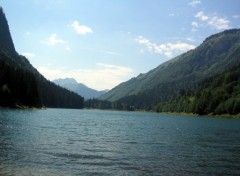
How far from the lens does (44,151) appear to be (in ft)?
157

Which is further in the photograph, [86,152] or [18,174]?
[86,152]

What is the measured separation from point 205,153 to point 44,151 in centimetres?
2525

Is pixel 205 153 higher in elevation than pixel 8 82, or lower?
lower

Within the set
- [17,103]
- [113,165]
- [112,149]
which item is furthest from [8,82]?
[113,165]

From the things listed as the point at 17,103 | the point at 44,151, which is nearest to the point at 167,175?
the point at 44,151

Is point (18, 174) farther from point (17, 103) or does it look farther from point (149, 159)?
point (17, 103)

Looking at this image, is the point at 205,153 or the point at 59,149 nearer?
the point at 59,149

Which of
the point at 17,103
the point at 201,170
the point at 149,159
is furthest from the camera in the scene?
the point at 17,103

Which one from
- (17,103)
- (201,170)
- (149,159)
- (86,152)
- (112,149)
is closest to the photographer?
(201,170)

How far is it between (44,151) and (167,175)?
63.0ft

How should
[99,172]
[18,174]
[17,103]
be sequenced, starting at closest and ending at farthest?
1. [18,174]
2. [99,172]
3. [17,103]

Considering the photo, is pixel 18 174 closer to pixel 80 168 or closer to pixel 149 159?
pixel 80 168

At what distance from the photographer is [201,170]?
40531 mm

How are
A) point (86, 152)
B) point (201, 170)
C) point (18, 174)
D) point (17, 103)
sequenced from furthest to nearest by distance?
1. point (17, 103)
2. point (86, 152)
3. point (201, 170)
4. point (18, 174)
